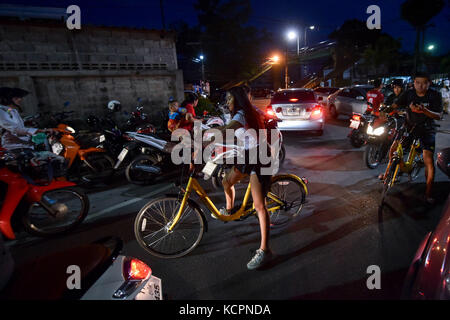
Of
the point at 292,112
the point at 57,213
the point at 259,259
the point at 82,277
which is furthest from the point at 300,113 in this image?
the point at 82,277

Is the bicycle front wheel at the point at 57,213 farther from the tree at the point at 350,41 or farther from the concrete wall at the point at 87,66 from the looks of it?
the tree at the point at 350,41

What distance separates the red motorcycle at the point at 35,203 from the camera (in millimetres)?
3223

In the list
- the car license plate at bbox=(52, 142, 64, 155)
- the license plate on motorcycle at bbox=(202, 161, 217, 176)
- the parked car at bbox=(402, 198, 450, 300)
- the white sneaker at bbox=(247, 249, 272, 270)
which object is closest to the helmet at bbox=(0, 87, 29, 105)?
the car license plate at bbox=(52, 142, 64, 155)

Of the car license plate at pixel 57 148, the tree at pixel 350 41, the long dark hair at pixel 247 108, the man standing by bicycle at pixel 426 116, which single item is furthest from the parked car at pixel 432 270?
the tree at pixel 350 41

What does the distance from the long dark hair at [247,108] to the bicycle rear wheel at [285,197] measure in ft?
3.14

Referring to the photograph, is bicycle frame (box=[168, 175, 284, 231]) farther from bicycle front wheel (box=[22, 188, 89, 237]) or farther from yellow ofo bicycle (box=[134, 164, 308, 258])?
bicycle front wheel (box=[22, 188, 89, 237])

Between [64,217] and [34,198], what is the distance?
1.85 ft

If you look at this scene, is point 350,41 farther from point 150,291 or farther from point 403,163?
point 150,291

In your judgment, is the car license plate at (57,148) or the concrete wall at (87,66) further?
the concrete wall at (87,66)

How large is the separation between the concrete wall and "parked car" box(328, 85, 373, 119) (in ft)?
25.3

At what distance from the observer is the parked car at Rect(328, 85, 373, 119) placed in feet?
38.7

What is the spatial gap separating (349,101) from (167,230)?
470 inches

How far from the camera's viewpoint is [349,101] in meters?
12.3

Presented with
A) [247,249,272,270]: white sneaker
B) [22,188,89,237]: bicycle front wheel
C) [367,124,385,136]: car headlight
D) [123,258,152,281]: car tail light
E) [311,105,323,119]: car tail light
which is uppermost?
[311,105,323,119]: car tail light
